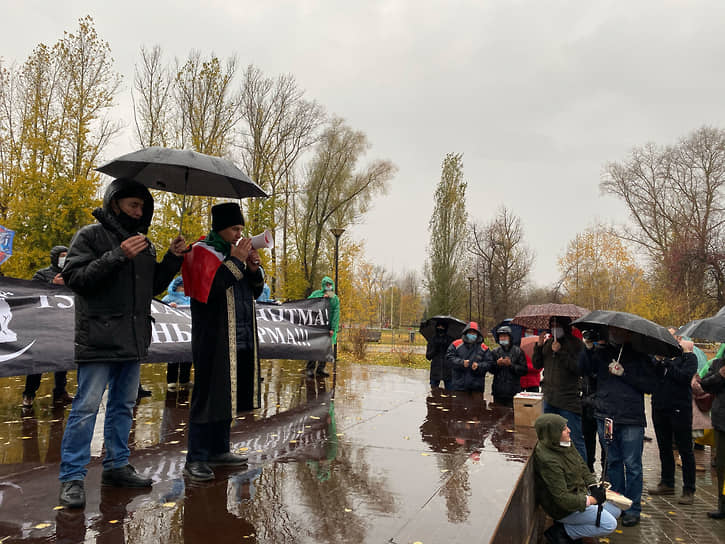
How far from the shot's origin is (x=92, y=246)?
3.68 metres

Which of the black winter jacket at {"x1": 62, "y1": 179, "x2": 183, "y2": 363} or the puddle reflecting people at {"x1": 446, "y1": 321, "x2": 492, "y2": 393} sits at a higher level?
the black winter jacket at {"x1": 62, "y1": 179, "x2": 183, "y2": 363}

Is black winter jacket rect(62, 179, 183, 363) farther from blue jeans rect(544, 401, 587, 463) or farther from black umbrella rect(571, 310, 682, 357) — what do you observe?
blue jeans rect(544, 401, 587, 463)

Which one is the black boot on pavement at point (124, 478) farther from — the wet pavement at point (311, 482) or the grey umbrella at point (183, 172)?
the grey umbrella at point (183, 172)

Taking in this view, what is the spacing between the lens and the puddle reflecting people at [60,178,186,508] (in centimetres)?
352

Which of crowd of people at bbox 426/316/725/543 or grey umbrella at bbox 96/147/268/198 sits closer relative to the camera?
grey umbrella at bbox 96/147/268/198

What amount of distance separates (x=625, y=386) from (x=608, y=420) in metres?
0.41

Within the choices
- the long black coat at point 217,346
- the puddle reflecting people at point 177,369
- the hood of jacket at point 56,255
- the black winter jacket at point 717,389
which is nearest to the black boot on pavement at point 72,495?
the long black coat at point 217,346

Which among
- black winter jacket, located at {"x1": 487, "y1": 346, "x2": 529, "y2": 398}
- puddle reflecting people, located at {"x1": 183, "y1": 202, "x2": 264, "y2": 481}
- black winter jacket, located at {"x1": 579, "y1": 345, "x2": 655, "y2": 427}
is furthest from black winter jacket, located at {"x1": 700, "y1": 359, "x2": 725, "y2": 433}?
puddle reflecting people, located at {"x1": 183, "y1": 202, "x2": 264, "y2": 481}

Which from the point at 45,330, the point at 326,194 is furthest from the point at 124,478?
the point at 326,194

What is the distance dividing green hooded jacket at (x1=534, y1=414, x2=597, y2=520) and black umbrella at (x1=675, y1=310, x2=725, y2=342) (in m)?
1.52

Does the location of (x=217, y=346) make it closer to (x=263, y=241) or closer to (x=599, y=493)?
(x=263, y=241)

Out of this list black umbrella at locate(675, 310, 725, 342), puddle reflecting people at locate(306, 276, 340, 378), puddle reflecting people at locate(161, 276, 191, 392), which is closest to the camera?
black umbrella at locate(675, 310, 725, 342)

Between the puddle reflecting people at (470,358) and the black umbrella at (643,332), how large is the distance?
3457mm

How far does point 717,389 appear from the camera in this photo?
5.71m
